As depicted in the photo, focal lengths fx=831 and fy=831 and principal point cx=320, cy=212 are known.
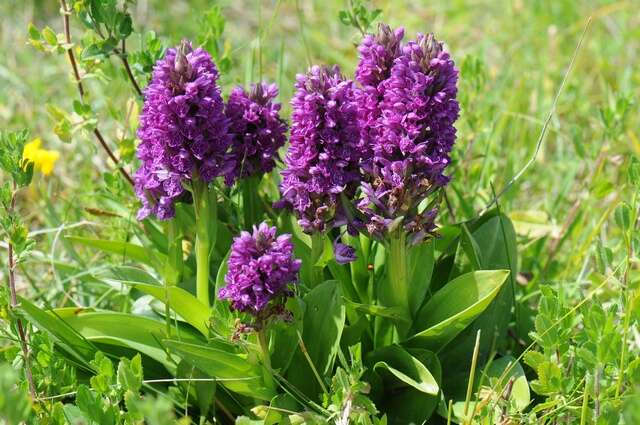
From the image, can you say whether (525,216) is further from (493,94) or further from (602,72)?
(602,72)

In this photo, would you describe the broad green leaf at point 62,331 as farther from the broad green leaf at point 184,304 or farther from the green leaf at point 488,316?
the green leaf at point 488,316

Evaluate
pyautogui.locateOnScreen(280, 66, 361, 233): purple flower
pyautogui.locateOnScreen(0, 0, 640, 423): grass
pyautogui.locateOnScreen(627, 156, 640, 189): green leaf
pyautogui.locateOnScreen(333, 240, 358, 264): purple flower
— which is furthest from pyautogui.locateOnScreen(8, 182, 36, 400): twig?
pyautogui.locateOnScreen(627, 156, 640, 189): green leaf

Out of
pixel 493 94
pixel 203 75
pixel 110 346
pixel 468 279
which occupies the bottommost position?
pixel 110 346

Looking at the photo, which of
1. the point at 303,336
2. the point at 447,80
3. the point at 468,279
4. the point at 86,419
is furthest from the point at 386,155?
the point at 86,419

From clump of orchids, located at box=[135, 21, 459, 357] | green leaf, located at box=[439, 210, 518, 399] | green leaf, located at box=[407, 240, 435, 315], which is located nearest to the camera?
clump of orchids, located at box=[135, 21, 459, 357]

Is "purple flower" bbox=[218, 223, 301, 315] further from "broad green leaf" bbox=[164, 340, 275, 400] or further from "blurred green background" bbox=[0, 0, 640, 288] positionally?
"blurred green background" bbox=[0, 0, 640, 288]

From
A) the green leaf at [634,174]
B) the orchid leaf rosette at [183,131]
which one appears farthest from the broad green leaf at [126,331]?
the green leaf at [634,174]
